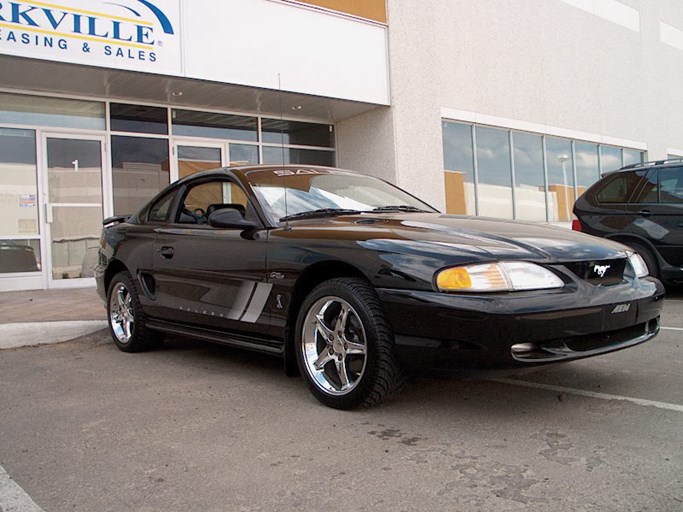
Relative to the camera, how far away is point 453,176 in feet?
43.5

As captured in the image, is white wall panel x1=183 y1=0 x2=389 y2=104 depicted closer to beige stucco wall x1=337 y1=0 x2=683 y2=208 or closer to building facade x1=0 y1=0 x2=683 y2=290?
building facade x1=0 y1=0 x2=683 y2=290

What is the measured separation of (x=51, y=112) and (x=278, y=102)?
11.8 feet

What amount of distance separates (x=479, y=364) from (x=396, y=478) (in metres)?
0.76

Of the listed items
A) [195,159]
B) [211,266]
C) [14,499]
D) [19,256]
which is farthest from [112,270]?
[195,159]

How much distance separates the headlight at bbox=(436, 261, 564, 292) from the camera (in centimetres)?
311

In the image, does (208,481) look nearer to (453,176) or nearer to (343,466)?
(343,466)

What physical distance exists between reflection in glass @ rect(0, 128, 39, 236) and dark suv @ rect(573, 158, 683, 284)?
7.85 m

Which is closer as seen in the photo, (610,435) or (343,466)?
(343,466)

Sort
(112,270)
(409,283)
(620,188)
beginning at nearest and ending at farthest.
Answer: (409,283), (112,270), (620,188)

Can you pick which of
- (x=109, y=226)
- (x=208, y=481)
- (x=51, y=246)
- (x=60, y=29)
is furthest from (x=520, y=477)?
(x=51, y=246)

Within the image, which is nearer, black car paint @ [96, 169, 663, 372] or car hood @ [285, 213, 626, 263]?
black car paint @ [96, 169, 663, 372]

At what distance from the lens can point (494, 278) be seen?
10.2 ft

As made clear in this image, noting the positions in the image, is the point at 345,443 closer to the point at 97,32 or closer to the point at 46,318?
the point at 46,318

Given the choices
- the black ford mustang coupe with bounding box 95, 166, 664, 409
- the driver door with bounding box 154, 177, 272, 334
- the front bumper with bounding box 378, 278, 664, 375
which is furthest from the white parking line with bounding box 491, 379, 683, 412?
the driver door with bounding box 154, 177, 272, 334
